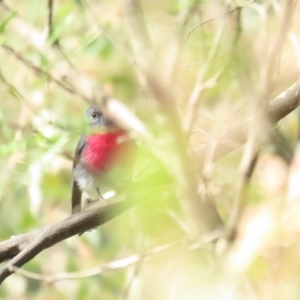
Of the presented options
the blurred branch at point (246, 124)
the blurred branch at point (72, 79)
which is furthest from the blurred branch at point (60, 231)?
the blurred branch at point (246, 124)

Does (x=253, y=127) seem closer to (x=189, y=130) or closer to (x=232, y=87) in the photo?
(x=189, y=130)

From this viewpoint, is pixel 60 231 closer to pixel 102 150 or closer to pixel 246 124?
pixel 246 124

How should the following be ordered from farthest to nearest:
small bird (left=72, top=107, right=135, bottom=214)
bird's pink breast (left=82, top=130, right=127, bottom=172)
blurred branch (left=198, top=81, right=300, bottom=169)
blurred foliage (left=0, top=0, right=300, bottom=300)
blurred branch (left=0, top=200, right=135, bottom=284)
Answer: bird's pink breast (left=82, top=130, right=127, bottom=172), small bird (left=72, top=107, right=135, bottom=214), blurred branch (left=0, top=200, right=135, bottom=284), blurred branch (left=198, top=81, right=300, bottom=169), blurred foliage (left=0, top=0, right=300, bottom=300)

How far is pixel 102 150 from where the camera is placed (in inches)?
101

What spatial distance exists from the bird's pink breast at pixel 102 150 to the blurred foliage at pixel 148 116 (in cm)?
8

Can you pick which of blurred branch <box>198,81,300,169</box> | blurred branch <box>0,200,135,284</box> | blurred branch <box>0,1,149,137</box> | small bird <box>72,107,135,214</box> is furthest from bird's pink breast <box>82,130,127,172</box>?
blurred branch <box>198,81,300,169</box>

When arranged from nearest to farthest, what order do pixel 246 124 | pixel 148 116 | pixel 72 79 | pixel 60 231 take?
pixel 246 124, pixel 148 116, pixel 60 231, pixel 72 79

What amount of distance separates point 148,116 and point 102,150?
1.12m

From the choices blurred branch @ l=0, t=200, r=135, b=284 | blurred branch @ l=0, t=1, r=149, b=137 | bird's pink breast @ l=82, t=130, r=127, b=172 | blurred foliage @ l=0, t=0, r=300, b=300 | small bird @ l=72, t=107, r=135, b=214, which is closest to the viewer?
blurred foliage @ l=0, t=0, r=300, b=300

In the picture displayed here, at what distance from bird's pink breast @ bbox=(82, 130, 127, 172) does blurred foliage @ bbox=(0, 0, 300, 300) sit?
83 mm

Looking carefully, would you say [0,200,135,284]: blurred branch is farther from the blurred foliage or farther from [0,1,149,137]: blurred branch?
[0,1,149,137]: blurred branch

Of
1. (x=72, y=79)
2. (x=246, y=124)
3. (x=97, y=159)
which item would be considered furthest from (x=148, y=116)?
(x=97, y=159)

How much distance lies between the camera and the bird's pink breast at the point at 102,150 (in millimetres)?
2323

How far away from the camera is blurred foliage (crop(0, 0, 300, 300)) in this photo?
3.57 ft
